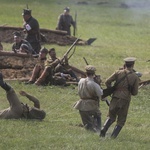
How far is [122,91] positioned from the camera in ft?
46.1

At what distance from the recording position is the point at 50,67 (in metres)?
20.6

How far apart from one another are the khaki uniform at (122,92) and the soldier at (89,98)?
1.12 feet

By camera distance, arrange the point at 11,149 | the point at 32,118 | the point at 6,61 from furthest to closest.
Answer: the point at 6,61
the point at 32,118
the point at 11,149

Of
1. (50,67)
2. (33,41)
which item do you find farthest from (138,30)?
(50,67)

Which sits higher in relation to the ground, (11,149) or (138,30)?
(11,149)

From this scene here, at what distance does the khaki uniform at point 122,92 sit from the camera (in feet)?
45.9

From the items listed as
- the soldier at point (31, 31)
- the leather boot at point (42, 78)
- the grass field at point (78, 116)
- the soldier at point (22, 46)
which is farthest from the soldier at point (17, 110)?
the soldier at point (31, 31)

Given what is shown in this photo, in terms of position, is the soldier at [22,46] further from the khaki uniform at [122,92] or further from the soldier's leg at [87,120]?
the khaki uniform at [122,92]

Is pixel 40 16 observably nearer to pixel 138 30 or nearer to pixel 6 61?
pixel 138 30

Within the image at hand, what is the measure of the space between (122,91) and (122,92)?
2cm

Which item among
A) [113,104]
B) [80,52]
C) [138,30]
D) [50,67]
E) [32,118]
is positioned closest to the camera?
[113,104]

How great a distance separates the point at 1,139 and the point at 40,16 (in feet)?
128

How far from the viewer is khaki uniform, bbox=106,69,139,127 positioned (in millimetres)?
13984

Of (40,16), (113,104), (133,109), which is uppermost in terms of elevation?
(113,104)
